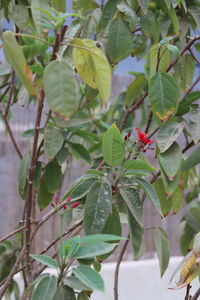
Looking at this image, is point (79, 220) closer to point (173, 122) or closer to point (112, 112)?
point (173, 122)

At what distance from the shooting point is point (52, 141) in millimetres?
1194

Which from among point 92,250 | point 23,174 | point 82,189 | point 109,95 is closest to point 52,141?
point 23,174

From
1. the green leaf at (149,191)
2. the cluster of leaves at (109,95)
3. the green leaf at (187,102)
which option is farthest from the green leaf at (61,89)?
the green leaf at (187,102)

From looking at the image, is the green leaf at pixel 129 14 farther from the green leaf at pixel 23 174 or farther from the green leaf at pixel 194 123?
the green leaf at pixel 23 174

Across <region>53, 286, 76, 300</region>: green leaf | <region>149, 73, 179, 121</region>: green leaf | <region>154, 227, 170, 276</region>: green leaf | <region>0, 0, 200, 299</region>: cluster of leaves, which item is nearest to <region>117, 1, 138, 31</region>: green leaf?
<region>0, 0, 200, 299</region>: cluster of leaves

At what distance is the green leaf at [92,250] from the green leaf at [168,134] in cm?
31

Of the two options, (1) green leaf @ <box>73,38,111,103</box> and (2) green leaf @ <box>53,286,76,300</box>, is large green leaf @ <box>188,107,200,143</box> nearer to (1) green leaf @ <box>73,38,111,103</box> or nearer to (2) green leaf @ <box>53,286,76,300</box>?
(1) green leaf @ <box>73,38,111,103</box>

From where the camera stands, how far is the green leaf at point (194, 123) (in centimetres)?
103

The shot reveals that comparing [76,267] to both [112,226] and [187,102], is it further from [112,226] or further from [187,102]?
[187,102]

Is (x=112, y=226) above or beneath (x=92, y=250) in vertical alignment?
beneath

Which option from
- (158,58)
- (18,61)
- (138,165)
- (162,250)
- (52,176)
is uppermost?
(18,61)

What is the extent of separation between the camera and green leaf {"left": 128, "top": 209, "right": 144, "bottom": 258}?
0.93 m

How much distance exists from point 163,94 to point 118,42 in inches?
7.7

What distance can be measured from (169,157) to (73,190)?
210 millimetres
